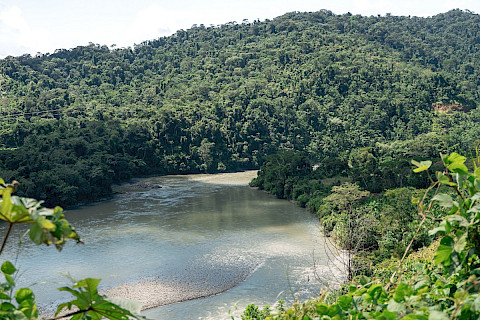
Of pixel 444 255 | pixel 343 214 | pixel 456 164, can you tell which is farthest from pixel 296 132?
pixel 444 255

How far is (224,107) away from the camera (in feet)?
167

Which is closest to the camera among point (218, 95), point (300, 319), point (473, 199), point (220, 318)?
point (473, 199)

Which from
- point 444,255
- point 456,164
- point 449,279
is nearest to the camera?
point 444,255

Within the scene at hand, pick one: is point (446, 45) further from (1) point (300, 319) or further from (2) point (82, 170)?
(1) point (300, 319)

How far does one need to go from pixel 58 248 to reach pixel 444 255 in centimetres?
118

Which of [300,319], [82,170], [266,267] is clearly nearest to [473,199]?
Answer: [300,319]

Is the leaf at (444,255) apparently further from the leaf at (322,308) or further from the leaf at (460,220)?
the leaf at (322,308)

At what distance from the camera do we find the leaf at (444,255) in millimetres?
1531

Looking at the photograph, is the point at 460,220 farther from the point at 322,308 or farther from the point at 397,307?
the point at 322,308

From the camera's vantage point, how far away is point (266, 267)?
17.0m

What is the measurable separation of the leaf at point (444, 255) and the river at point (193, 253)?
935 centimetres

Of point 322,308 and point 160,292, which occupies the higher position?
point 322,308

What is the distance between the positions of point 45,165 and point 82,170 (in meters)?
2.31

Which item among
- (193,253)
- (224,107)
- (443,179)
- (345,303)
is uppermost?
(224,107)
